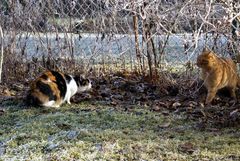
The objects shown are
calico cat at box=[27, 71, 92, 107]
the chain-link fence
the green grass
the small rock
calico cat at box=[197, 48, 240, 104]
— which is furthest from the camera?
the chain-link fence

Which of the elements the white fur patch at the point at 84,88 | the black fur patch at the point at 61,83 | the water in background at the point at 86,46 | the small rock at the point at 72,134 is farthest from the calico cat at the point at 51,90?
the water in background at the point at 86,46

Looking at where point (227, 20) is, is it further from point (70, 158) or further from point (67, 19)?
point (67, 19)

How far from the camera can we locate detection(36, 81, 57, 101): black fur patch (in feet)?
20.7

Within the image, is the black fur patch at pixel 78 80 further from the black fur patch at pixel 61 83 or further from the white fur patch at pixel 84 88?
the black fur patch at pixel 61 83

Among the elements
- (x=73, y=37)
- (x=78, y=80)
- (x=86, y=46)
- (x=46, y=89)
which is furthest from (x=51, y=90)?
(x=86, y=46)

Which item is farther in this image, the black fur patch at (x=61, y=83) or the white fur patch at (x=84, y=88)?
the white fur patch at (x=84, y=88)

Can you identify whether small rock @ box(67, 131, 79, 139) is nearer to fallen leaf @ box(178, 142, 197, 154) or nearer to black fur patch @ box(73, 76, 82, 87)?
fallen leaf @ box(178, 142, 197, 154)

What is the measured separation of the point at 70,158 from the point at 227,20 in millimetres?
1849

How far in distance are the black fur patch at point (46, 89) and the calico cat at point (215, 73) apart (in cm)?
187

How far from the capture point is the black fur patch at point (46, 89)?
6.31 m

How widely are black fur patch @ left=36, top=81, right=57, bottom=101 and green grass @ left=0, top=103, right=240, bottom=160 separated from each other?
0.23 metres

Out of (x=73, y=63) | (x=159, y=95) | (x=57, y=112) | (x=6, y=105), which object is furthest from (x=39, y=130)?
(x=73, y=63)

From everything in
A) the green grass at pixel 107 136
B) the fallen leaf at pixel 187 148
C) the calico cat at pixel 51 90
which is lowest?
the green grass at pixel 107 136

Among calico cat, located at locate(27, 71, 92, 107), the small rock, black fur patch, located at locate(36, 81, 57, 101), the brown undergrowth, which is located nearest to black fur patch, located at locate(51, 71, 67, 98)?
calico cat, located at locate(27, 71, 92, 107)
